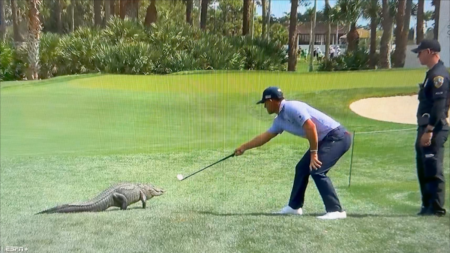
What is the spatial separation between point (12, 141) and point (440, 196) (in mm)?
3668

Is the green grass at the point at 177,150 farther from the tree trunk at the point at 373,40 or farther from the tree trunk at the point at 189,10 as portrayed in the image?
the tree trunk at the point at 189,10

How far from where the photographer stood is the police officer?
4.26m

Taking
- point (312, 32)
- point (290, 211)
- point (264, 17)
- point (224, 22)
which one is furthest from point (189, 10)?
point (290, 211)

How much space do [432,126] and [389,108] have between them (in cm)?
52

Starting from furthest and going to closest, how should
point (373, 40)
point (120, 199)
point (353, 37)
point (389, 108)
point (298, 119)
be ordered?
point (389, 108)
point (373, 40)
point (353, 37)
point (120, 199)
point (298, 119)

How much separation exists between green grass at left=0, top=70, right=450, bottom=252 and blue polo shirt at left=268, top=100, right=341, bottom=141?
1.17 feet

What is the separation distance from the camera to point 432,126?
434 centimetres

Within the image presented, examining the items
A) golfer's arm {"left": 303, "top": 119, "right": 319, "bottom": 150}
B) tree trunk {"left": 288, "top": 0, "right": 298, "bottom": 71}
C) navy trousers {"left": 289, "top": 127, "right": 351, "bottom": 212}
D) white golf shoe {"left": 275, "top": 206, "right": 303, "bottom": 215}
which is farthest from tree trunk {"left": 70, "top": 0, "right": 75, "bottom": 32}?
white golf shoe {"left": 275, "top": 206, "right": 303, "bottom": 215}

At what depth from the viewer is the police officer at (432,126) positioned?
4.26 m

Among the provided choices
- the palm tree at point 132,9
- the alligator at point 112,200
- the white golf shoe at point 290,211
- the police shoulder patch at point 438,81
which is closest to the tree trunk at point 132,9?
the palm tree at point 132,9

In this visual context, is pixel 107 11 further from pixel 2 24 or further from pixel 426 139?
pixel 426 139

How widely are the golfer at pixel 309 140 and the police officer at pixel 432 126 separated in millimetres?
704

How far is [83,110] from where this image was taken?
4422 millimetres

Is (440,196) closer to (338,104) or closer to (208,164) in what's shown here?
(338,104)
